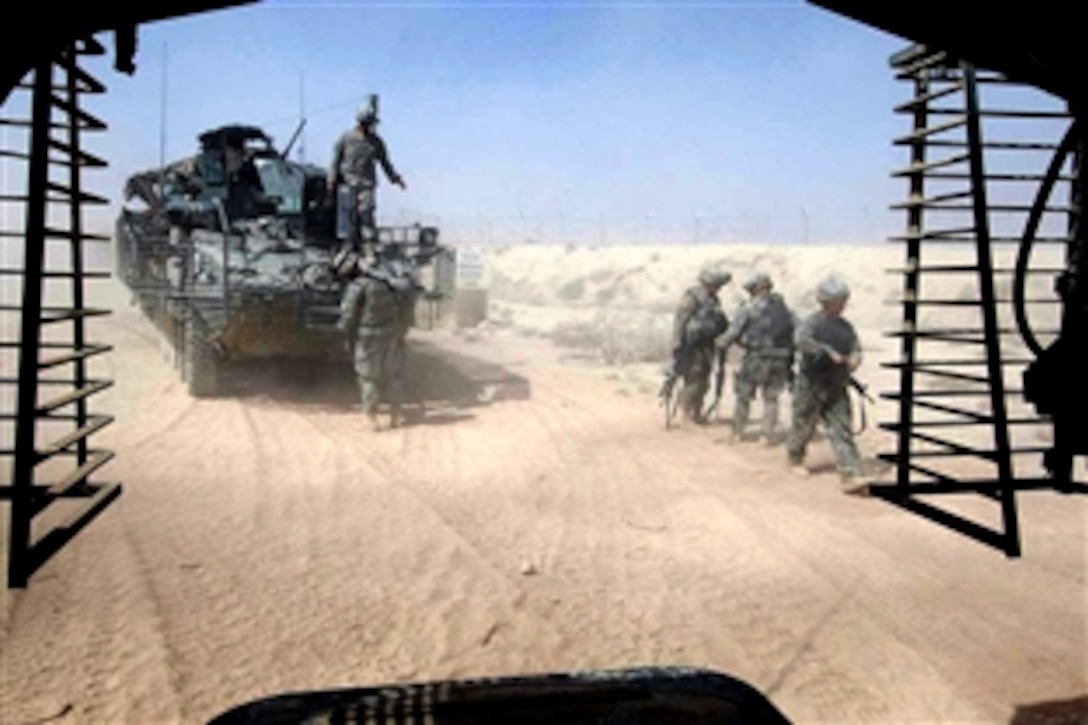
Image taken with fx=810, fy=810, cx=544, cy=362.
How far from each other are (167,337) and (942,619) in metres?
10.3

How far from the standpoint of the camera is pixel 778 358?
8484mm

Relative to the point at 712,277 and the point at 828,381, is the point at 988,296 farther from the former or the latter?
the point at 712,277

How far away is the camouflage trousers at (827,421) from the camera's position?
23.3 ft

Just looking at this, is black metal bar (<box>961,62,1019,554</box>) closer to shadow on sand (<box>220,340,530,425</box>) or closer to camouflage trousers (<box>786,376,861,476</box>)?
camouflage trousers (<box>786,376,861,476</box>)

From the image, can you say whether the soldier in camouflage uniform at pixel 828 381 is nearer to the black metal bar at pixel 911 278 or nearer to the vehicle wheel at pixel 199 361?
the black metal bar at pixel 911 278

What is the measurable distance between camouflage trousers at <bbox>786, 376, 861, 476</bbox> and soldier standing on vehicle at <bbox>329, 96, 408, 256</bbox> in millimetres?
5140

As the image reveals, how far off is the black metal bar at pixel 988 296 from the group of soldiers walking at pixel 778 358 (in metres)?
4.46

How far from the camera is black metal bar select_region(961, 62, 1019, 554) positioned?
2.30 metres

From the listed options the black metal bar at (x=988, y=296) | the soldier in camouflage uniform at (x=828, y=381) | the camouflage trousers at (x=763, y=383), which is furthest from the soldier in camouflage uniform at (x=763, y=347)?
the black metal bar at (x=988, y=296)

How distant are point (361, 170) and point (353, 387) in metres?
2.89

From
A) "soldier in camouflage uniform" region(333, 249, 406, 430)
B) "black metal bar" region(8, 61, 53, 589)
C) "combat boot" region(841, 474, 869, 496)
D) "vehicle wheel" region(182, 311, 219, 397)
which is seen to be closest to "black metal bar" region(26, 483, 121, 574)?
"black metal bar" region(8, 61, 53, 589)

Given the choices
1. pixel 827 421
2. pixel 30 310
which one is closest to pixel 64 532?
pixel 30 310

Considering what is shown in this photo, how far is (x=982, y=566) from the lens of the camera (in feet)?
16.7

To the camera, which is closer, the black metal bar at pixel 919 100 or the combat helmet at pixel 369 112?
the black metal bar at pixel 919 100
